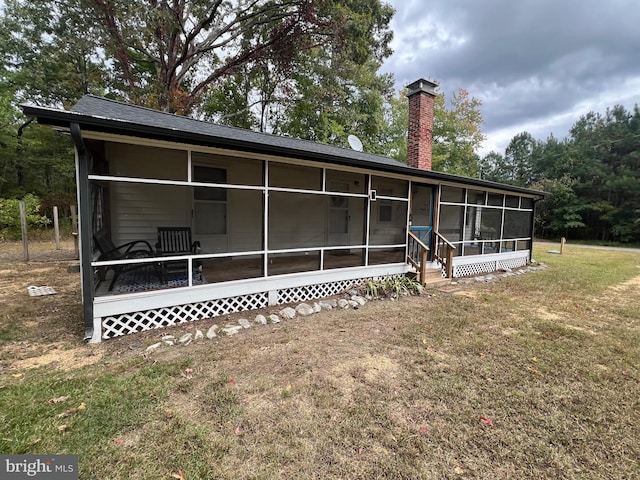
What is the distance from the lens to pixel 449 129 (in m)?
24.6

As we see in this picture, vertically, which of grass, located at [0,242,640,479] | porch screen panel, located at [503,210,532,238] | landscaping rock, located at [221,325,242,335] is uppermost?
porch screen panel, located at [503,210,532,238]

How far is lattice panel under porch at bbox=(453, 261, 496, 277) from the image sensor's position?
866cm

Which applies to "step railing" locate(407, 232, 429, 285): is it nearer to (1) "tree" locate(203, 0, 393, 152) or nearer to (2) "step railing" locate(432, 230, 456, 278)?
(2) "step railing" locate(432, 230, 456, 278)

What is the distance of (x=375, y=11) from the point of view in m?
11.9

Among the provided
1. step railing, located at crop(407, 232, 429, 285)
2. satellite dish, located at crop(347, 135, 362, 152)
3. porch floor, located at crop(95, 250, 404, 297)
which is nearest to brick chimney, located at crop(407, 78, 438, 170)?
satellite dish, located at crop(347, 135, 362, 152)

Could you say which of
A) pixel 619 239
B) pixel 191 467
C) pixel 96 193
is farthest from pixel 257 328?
pixel 619 239

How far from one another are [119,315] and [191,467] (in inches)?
115

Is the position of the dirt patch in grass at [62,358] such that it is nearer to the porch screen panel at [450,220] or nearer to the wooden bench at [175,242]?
the wooden bench at [175,242]

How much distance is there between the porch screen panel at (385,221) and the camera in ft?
32.6

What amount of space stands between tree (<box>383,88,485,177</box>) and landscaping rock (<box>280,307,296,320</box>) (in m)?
22.5

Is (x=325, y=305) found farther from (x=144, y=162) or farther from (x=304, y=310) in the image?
(x=144, y=162)

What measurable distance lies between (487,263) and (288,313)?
7.74 metres

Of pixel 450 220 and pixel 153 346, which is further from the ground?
pixel 450 220

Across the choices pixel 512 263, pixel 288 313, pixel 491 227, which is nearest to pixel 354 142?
pixel 491 227
